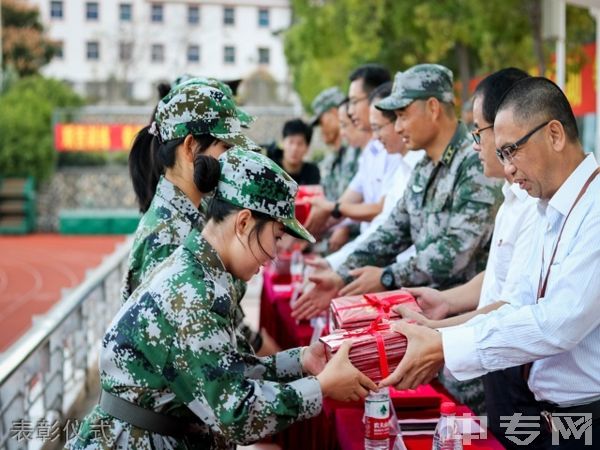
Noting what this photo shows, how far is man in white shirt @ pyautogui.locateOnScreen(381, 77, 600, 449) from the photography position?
211 cm

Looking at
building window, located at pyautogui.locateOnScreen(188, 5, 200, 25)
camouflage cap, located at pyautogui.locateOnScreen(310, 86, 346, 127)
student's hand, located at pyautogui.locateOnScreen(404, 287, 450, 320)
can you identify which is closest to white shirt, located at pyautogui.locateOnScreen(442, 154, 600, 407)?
student's hand, located at pyautogui.locateOnScreen(404, 287, 450, 320)

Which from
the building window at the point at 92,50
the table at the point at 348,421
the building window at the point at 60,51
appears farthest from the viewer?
the building window at the point at 92,50

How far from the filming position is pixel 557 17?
29.0 ft

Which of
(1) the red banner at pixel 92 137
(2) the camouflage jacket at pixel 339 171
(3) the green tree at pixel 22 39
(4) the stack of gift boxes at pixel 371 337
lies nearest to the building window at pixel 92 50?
(3) the green tree at pixel 22 39

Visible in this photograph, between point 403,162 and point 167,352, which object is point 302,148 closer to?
point 403,162

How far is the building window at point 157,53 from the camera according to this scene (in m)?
44.3

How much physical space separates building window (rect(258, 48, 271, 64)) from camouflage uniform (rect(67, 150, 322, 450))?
1804 inches

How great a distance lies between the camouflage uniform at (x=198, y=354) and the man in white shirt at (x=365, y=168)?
8.66ft

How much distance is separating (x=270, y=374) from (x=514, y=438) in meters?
0.71

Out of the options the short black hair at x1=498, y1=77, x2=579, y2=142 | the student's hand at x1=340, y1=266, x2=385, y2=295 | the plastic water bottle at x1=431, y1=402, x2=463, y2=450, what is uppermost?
the short black hair at x1=498, y1=77, x2=579, y2=142

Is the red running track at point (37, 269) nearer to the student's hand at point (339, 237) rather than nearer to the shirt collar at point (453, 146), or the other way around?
the student's hand at point (339, 237)

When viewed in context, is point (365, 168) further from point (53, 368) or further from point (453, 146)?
point (53, 368)

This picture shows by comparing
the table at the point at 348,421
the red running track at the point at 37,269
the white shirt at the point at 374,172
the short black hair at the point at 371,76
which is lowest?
the red running track at the point at 37,269

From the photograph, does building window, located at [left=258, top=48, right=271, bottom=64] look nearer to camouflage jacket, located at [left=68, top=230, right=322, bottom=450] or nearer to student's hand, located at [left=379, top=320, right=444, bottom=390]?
student's hand, located at [left=379, top=320, right=444, bottom=390]
